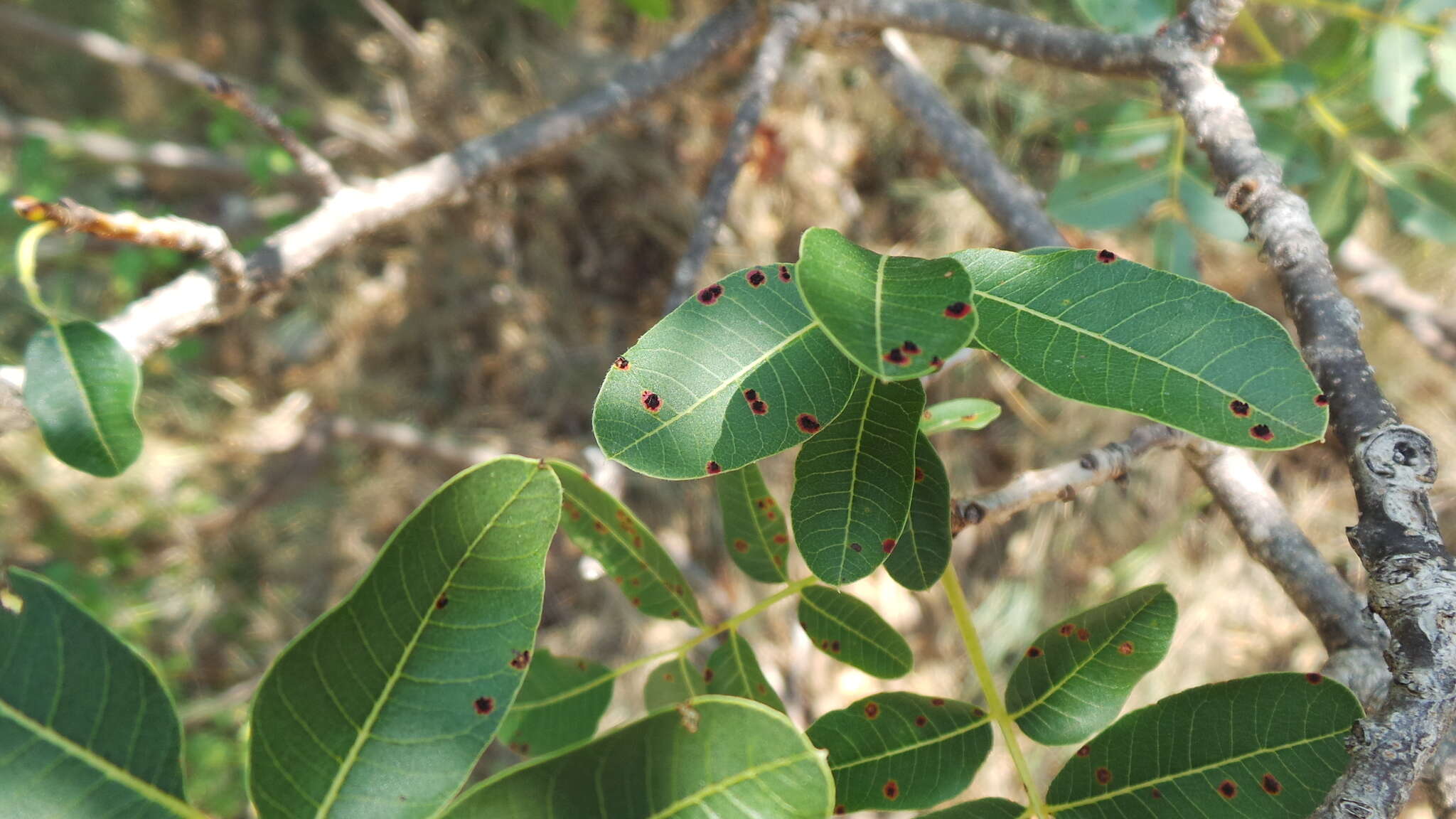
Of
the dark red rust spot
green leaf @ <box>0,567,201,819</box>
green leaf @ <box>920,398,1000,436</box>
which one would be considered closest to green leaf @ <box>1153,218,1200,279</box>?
green leaf @ <box>920,398,1000,436</box>

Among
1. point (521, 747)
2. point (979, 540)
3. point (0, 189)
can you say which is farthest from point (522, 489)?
point (0, 189)

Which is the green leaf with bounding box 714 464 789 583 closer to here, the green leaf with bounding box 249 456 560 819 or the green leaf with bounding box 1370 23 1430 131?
the green leaf with bounding box 249 456 560 819

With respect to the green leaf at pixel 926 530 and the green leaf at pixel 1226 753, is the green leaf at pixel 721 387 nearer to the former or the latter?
the green leaf at pixel 926 530

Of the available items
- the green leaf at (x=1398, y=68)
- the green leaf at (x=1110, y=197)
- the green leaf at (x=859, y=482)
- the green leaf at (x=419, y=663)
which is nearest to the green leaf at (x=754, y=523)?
the green leaf at (x=859, y=482)

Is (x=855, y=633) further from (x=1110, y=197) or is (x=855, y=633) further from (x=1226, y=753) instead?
(x=1110, y=197)

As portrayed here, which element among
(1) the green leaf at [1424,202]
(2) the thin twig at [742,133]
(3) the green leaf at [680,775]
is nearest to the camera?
Answer: (3) the green leaf at [680,775]
